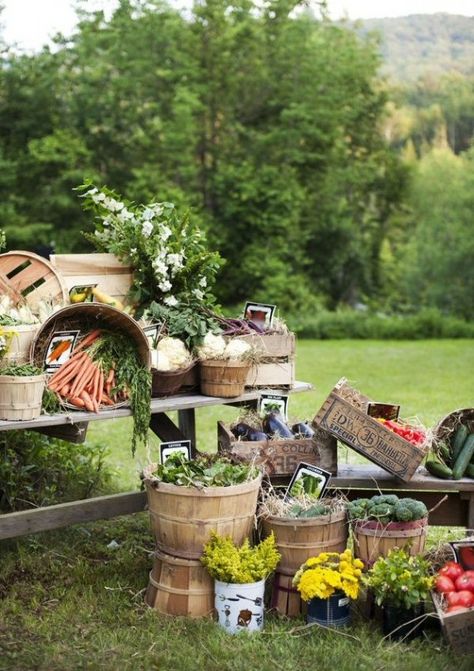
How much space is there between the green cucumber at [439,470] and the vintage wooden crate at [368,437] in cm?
15

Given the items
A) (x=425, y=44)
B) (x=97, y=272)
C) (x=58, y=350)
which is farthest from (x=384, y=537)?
(x=425, y=44)

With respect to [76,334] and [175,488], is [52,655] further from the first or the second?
[76,334]

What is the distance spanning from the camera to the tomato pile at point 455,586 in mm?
3982

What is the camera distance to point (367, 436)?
4648 millimetres

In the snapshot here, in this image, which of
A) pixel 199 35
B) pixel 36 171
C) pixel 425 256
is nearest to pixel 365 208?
pixel 425 256

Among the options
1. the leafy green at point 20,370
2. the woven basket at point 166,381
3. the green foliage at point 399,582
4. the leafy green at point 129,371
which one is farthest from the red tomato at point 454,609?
the leafy green at point 20,370

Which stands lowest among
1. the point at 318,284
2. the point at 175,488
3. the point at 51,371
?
the point at 318,284

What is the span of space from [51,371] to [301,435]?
1410 millimetres

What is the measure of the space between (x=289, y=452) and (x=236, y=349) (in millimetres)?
642

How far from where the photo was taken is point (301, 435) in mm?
5074

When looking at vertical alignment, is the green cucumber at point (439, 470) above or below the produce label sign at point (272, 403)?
below

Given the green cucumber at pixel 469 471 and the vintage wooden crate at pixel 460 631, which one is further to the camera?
the green cucumber at pixel 469 471

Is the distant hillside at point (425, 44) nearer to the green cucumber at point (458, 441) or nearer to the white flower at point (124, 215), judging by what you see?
the white flower at point (124, 215)

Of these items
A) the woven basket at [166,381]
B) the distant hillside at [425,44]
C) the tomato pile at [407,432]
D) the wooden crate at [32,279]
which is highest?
the distant hillside at [425,44]
